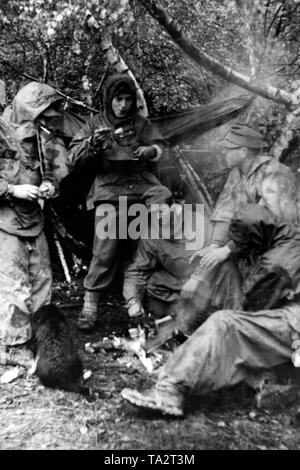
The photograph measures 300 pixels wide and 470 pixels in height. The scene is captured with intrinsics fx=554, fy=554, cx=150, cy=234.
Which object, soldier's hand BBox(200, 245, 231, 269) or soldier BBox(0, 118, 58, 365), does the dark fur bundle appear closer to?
soldier BBox(0, 118, 58, 365)

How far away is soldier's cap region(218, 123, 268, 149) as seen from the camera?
5.49 meters

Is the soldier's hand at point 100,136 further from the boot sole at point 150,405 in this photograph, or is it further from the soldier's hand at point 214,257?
the boot sole at point 150,405

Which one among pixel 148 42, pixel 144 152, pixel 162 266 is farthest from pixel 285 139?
pixel 148 42

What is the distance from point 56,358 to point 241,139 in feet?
9.12

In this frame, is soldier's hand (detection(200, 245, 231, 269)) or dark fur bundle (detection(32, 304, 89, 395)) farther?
soldier's hand (detection(200, 245, 231, 269))

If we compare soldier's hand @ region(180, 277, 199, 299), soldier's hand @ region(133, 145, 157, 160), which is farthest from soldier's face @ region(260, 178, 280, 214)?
soldier's hand @ region(133, 145, 157, 160)

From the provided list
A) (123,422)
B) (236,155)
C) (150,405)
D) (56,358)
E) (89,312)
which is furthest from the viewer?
(89,312)

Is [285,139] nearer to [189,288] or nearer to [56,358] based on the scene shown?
[189,288]

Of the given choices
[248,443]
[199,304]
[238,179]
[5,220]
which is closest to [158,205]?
[238,179]

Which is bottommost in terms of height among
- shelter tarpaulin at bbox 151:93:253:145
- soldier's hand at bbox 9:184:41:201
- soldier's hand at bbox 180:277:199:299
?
soldier's hand at bbox 180:277:199:299

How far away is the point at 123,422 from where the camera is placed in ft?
12.6

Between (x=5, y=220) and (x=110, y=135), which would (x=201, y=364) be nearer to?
(x=5, y=220)

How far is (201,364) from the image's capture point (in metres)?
3.77

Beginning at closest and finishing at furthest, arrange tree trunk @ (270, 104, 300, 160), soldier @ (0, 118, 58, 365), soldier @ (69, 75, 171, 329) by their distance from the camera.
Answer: soldier @ (0, 118, 58, 365), soldier @ (69, 75, 171, 329), tree trunk @ (270, 104, 300, 160)
